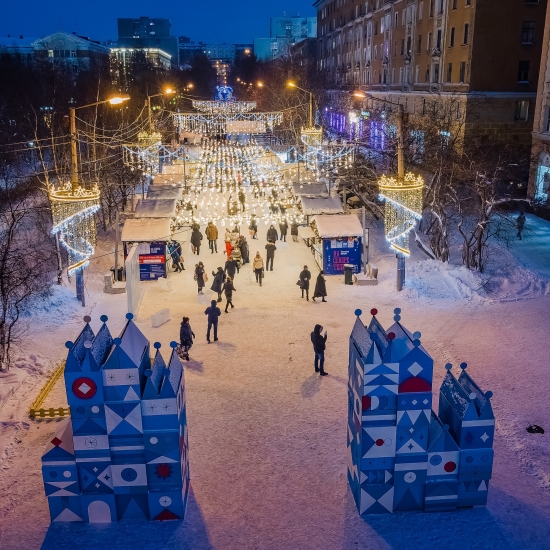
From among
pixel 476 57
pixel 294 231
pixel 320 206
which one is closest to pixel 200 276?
pixel 320 206

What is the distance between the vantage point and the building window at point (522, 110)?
3550 centimetres

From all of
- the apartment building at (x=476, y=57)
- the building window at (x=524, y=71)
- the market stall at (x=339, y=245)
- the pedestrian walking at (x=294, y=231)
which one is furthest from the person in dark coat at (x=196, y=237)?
the building window at (x=524, y=71)

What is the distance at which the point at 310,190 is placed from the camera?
2708 centimetres

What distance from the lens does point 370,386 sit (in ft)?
26.2

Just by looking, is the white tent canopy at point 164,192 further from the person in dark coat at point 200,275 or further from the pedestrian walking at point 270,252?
the person in dark coat at point 200,275

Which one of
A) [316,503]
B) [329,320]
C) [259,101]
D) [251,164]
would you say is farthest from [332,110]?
[316,503]

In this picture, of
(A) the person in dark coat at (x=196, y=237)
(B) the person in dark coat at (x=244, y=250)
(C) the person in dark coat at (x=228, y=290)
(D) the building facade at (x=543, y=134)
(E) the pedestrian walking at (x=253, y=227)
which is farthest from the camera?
(D) the building facade at (x=543, y=134)

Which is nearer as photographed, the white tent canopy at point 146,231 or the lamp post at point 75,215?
the lamp post at point 75,215

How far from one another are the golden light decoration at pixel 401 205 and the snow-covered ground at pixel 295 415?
1.55m

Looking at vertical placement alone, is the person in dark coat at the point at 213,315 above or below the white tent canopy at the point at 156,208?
below

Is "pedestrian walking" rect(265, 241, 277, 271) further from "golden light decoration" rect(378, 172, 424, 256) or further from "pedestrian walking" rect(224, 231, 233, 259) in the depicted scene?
"golden light decoration" rect(378, 172, 424, 256)

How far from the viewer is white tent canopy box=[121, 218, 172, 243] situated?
20.9 metres

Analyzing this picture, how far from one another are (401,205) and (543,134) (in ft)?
52.6

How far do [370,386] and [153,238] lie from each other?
46.5 ft
